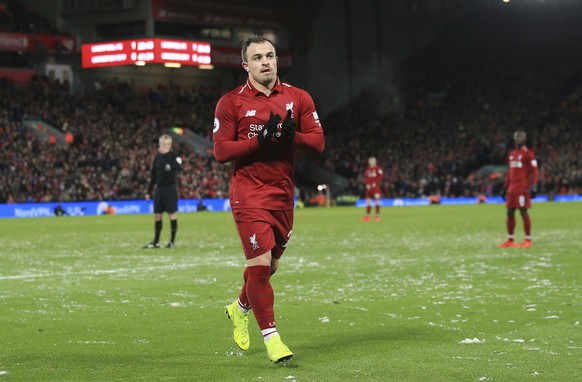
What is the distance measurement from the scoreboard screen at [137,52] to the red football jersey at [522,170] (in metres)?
38.0

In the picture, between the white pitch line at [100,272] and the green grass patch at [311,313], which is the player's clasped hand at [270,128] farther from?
the white pitch line at [100,272]

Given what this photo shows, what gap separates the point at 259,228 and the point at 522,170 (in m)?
13.7

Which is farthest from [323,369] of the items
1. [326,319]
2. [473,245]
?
[473,245]

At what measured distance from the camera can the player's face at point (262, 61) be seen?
7.85 meters

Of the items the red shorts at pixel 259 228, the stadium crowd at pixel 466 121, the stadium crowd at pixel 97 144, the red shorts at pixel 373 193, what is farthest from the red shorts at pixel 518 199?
the stadium crowd at pixel 466 121

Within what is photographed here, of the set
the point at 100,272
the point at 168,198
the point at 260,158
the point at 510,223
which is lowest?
the point at 100,272

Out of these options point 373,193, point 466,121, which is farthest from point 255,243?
point 466,121

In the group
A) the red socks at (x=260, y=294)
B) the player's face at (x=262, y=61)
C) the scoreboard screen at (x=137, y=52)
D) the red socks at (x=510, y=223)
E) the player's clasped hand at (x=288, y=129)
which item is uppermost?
the scoreboard screen at (x=137, y=52)

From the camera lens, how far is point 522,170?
20469 mm

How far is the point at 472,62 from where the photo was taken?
74500mm

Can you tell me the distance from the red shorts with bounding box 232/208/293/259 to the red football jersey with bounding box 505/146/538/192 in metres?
13.2

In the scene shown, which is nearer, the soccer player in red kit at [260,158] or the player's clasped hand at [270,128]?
the player's clasped hand at [270,128]

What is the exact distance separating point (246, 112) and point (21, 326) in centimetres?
348

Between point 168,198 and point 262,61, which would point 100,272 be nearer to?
point 168,198
